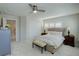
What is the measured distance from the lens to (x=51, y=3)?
175cm

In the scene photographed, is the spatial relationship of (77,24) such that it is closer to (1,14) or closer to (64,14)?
(64,14)

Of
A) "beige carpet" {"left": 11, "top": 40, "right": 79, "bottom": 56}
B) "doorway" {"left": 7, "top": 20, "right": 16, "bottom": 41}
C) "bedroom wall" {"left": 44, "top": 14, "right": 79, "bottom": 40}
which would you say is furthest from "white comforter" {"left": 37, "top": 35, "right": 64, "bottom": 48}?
"doorway" {"left": 7, "top": 20, "right": 16, "bottom": 41}

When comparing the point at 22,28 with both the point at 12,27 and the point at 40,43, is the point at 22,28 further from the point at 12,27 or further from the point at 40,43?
the point at 40,43

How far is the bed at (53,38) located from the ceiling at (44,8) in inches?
12.7

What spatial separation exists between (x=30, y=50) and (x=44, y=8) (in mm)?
875

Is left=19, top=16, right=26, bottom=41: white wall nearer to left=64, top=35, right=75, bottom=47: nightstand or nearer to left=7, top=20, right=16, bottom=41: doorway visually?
left=7, top=20, right=16, bottom=41: doorway

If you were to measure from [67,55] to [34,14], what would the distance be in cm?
102

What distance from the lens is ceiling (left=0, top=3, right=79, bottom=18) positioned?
178 centimetres

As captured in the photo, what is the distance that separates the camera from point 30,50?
1.96 m

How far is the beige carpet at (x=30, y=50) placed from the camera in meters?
1.85

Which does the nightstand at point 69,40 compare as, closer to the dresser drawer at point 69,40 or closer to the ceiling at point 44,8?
the dresser drawer at point 69,40

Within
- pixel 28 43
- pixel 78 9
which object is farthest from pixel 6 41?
pixel 78 9

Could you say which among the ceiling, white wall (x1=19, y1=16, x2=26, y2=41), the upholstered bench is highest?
the ceiling

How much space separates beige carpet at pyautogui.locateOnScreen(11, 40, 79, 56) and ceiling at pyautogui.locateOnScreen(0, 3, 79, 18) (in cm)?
60
